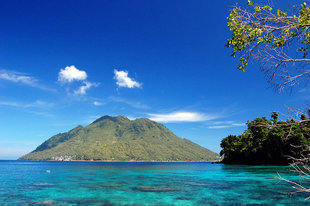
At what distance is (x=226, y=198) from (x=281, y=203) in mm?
4514

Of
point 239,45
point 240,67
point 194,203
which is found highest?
point 239,45

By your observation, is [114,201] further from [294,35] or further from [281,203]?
[294,35]

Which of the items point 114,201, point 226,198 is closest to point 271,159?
point 226,198

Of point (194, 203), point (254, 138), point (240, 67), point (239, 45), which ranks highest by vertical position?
point (254, 138)

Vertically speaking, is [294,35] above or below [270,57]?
above

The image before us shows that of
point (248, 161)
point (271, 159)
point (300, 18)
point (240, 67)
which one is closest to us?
point (300, 18)

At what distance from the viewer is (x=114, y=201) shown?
18750 millimetres

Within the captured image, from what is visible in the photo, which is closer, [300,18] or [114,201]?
[300,18]

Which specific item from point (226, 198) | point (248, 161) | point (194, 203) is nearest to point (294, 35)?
point (194, 203)

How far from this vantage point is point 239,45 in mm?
5824

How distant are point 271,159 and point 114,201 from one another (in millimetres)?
81760

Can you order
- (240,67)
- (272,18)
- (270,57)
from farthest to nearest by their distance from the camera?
(240,67) → (270,57) → (272,18)

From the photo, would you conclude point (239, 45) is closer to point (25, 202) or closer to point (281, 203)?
point (281, 203)

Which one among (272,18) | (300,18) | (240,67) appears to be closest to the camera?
(300,18)
